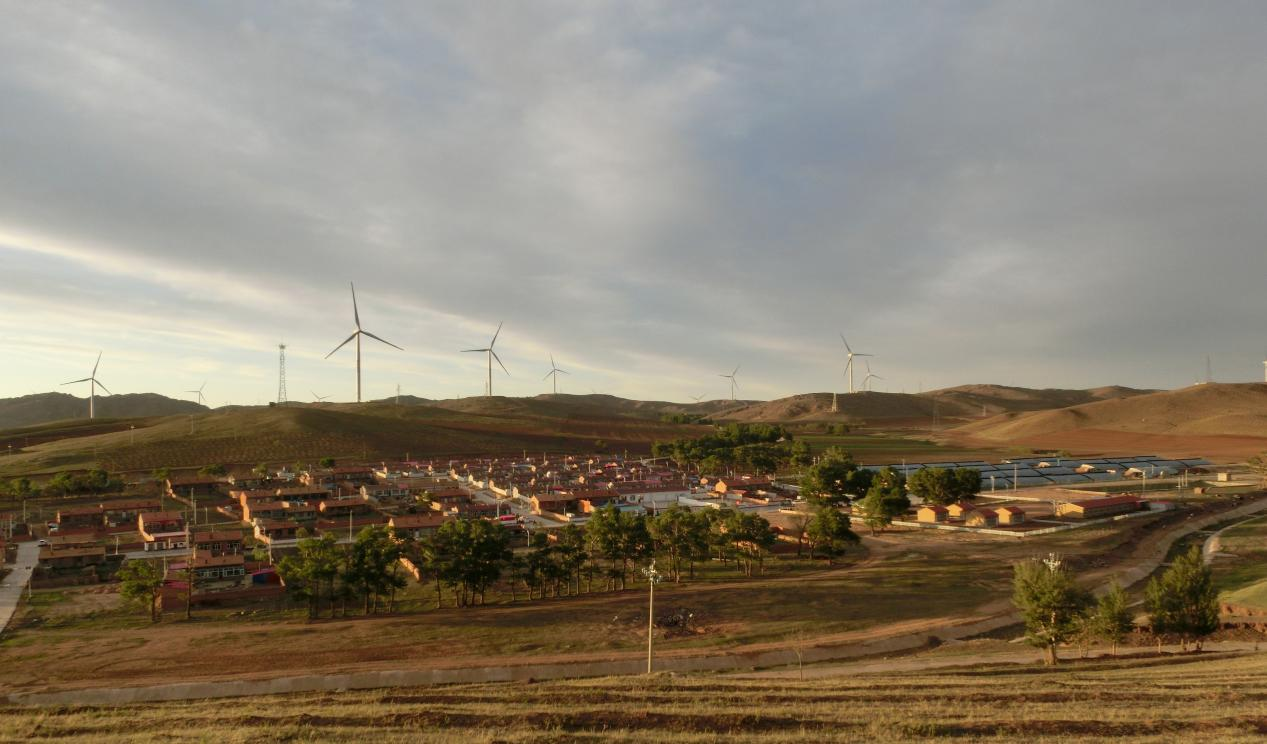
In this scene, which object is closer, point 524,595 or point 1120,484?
point 524,595

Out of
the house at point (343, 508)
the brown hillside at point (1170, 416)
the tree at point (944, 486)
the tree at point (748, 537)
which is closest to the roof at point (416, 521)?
the house at point (343, 508)

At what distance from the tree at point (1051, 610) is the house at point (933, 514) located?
4097 centimetres

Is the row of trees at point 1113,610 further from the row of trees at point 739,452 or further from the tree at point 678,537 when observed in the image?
the row of trees at point 739,452

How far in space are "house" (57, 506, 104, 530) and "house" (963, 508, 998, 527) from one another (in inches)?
3367

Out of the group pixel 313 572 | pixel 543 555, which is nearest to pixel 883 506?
pixel 543 555

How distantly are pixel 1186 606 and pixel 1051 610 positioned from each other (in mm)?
6092

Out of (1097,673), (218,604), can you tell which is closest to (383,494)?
(218,604)

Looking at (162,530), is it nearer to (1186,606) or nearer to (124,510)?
(124,510)

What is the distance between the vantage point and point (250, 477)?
105688mm

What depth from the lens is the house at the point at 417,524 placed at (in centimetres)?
6423

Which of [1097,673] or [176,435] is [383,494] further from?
[1097,673]

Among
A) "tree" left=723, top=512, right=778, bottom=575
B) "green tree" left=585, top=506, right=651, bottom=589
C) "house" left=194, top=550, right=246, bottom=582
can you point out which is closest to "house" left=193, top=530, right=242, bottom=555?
"house" left=194, top=550, right=246, bottom=582

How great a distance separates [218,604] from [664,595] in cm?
2757

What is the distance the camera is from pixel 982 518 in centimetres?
6788
